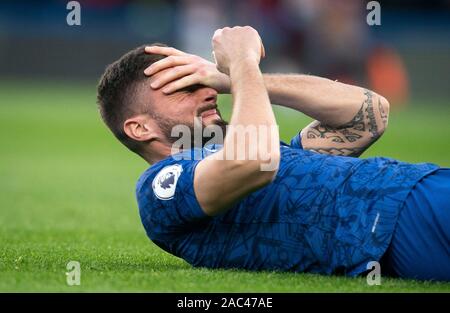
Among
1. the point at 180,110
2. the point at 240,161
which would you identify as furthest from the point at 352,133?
the point at 240,161

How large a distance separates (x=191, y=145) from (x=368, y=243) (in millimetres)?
1040

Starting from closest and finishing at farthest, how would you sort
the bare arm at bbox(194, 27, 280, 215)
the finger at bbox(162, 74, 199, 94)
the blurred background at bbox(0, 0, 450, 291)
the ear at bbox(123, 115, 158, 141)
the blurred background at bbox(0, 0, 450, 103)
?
the bare arm at bbox(194, 27, 280, 215) → the finger at bbox(162, 74, 199, 94) → the ear at bbox(123, 115, 158, 141) → the blurred background at bbox(0, 0, 450, 291) → the blurred background at bbox(0, 0, 450, 103)

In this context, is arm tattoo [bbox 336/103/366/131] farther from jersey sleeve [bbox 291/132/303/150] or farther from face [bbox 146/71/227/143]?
face [bbox 146/71/227/143]

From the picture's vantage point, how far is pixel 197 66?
5152 mm

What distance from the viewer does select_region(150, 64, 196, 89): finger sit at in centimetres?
508

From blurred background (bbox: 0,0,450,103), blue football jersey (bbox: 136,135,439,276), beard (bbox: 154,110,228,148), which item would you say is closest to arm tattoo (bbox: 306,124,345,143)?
blue football jersey (bbox: 136,135,439,276)

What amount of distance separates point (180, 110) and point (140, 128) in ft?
0.81

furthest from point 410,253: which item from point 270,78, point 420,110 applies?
point 420,110

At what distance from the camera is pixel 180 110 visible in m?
5.09

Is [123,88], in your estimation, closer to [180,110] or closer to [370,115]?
[180,110]

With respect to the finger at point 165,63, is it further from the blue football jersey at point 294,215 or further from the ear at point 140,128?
the blue football jersey at point 294,215

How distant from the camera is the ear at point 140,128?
5.15m

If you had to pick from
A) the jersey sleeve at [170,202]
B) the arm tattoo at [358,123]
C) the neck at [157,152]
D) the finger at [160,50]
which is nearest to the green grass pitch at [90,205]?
the jersey sleeve at [170,202]

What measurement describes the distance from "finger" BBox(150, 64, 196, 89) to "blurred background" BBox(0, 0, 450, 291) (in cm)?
234
